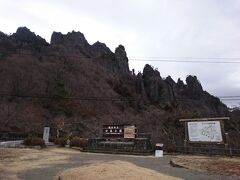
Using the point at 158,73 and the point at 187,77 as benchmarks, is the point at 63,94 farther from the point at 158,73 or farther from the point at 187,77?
the point at 187,77

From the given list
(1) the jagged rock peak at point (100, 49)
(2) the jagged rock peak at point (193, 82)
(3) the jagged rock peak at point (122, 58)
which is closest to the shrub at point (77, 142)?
(2) the jagged rock peak at point (193, 82)

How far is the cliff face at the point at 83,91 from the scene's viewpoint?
141 ft

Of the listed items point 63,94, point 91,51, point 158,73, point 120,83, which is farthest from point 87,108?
point 91,51

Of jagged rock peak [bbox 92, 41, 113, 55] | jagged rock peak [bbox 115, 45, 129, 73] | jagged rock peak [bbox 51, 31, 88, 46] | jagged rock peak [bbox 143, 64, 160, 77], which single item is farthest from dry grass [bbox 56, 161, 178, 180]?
jagged rock peak [bbox 92, 41, 113, 55]

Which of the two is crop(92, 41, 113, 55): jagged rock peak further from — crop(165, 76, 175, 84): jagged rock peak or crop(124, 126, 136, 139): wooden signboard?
crop(124, 126, 136, 139): wooden signboard

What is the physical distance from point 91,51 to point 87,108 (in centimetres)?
3084

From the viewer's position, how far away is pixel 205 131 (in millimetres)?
21859

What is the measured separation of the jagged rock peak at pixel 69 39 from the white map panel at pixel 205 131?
61305mm

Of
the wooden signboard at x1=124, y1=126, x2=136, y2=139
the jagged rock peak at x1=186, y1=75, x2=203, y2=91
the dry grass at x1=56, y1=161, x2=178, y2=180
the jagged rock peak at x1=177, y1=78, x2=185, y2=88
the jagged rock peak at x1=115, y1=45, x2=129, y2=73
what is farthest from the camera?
the jagged rock peak at x1=115, y1=45, x2=129, y2=73

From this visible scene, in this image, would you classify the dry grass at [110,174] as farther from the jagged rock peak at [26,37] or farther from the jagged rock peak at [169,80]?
the jagged rock peak at [26,37]

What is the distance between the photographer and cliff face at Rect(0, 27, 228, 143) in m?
43.1

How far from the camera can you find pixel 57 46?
7575cm

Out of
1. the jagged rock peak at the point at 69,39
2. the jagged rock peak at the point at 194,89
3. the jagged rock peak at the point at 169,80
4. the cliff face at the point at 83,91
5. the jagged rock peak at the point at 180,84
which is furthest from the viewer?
the jagged rock peak at the point at 69,39

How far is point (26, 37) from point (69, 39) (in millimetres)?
10514
